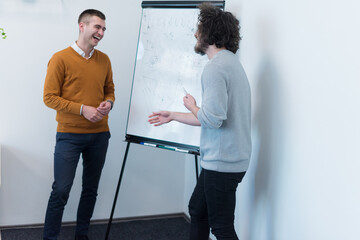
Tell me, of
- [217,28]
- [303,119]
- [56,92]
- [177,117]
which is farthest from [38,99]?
[303,119]

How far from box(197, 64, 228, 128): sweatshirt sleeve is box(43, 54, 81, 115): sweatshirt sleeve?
101 cm

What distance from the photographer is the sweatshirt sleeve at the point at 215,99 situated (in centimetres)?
155

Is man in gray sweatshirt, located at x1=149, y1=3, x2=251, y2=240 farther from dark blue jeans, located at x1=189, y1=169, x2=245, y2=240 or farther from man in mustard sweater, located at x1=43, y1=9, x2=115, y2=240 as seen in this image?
man in mustard sweater, located at x1=43, y1=9, x2=115, y2=240

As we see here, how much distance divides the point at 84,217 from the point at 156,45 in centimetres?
133

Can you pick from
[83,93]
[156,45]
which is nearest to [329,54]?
[156,45]

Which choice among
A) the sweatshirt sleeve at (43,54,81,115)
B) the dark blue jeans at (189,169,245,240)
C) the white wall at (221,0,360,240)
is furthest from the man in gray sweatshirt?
the sweatshirt sleeve at (43,54,81,115)

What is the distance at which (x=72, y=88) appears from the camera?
232cm

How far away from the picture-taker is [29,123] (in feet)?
9.33

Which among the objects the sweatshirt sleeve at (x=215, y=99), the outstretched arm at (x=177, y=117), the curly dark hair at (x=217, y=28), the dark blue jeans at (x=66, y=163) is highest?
the curly dark hair at (x=217, y=28)

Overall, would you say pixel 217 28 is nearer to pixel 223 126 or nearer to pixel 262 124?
pixel 223 126

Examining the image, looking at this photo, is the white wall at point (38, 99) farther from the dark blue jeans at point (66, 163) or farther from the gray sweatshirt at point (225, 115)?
the gray sweatshirt at point (225, 115)

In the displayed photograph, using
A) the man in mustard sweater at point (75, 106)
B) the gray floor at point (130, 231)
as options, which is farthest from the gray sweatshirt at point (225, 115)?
the gray floor at point (130, 231)

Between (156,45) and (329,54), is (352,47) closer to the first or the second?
(329,54)

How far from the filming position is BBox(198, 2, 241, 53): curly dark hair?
1673 millimetres
